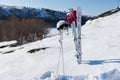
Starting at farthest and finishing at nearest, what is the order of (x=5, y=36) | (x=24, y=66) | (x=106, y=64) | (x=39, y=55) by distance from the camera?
(x=5, y=36) < (x=39, y=55) < (x=24, y=66) < (x=106, y=64)

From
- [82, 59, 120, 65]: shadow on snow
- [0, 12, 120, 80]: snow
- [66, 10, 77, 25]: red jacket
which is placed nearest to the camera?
[0, 12, 120, 80]: snow

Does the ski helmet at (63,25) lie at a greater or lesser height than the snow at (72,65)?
greater

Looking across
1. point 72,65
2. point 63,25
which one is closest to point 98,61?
point 72,65

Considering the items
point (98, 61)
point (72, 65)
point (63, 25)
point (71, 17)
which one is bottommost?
point (72, 65)

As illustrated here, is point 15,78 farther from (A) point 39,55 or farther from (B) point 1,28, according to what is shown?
(B) point 1,28

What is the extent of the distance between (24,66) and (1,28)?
63907 mm

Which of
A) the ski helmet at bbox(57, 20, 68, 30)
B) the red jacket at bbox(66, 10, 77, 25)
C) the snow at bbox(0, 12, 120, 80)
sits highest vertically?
the red jacket at bbox(66, 10, 77, 25)

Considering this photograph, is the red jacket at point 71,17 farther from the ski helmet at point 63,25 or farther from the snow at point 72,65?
the snow at point 72,65

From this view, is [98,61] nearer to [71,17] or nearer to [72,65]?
[72,65]

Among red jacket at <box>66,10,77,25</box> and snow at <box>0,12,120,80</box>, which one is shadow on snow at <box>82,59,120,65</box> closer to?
snow at <box>0,12,120,80</box>

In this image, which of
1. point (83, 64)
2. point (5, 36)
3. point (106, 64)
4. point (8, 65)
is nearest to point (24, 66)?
point (8, 65)

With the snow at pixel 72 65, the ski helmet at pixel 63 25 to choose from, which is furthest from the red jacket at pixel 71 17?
the snow at pixel 72 65

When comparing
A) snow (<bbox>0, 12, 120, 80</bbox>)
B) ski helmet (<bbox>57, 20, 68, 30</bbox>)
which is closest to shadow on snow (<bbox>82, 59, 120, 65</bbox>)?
snow (<bbox>0, 12, 120, 80</bbox>)

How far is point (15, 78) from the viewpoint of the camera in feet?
24.5
